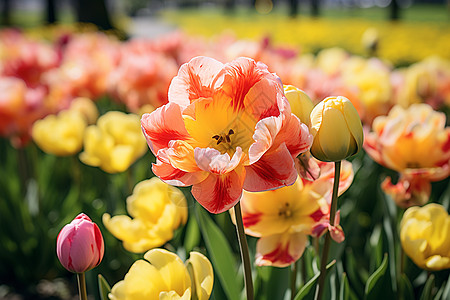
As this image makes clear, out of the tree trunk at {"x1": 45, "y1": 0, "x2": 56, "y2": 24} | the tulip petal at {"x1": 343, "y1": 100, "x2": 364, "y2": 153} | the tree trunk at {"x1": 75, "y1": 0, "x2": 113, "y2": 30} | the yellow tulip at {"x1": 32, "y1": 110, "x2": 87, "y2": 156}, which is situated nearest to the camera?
the tulip petal at {"x1": 343, "y1": 100, "x2": 364, "y2": 153}

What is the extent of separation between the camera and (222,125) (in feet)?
2.60

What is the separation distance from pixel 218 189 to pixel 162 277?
220 mm

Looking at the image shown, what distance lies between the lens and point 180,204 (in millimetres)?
1281

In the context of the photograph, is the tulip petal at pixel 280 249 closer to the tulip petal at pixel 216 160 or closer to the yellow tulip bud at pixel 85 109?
the tulip petal at pixel 216 160

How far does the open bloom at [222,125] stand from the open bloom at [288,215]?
227mm

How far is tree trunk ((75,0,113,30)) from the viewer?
11.8 m

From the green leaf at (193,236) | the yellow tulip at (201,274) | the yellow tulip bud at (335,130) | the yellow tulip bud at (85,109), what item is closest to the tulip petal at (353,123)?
the yellow tulip bud at (335,130)

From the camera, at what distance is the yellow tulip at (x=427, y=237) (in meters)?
1.06

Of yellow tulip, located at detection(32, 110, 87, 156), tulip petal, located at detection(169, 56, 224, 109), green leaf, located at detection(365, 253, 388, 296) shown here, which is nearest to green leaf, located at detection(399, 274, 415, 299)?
green leaf, located at detection(365, 253, 388, 296)

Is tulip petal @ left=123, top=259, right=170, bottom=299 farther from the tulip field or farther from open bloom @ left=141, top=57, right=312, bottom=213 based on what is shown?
open bloom @ left=141, top=57, right=312, bottom=213

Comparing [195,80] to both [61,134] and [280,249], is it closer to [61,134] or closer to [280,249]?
[280,249]

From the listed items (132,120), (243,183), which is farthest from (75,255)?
(132,120)

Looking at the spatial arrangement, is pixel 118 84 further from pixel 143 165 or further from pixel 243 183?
pixel 243 183

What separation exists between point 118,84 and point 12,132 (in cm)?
56
